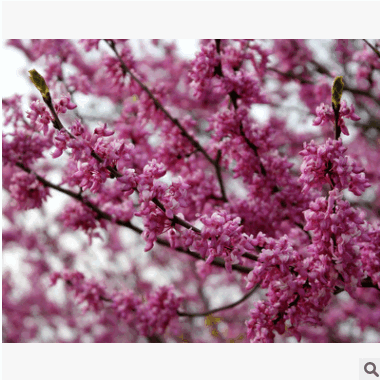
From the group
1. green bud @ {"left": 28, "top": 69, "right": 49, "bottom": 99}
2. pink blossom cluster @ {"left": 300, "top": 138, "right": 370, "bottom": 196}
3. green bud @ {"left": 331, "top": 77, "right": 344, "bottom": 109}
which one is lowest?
pink blossom cluster @ {"left": 300, "top": 138, "right": 370, "bottom": 196}

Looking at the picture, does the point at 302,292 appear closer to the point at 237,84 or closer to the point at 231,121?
the point at 231,121

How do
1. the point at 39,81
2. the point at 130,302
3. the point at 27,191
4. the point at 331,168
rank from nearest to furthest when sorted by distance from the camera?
1. the point at 39,81
2. the point at 331,168
3. the point at 27,191
4. the point at 130,302

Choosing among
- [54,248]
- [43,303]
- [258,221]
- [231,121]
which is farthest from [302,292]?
[43,303]

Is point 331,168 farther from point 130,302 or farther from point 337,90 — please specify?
point 130,302

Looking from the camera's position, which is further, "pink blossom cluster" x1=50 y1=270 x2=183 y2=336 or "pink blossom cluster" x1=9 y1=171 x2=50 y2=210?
"pink blossom cluster" x1=50 y1=270 x2=183 y2=336

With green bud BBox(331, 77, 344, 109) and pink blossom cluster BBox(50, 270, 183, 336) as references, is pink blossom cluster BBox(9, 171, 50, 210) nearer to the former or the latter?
pink blossom cluster BBox(50, 270, 183, 336)

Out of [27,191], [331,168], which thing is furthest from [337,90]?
[27,191]

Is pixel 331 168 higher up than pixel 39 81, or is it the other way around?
pixel 39 81

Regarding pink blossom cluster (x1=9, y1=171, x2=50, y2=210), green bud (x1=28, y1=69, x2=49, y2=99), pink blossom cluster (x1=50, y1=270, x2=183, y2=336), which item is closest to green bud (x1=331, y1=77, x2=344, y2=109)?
green bud (x1=28, y1=69, x2=49, y2=99)

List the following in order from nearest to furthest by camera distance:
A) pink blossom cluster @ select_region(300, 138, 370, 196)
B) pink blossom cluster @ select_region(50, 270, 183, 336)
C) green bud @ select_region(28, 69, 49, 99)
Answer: green bud @ select_region(28, 69, 49, 99) → pink blossom cluster @ select_region(300, 138, 370, 196) → pink blossom cluster @ select_region(50, 270, 183, 336)

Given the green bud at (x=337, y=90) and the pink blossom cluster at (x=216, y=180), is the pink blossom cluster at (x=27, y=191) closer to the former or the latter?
the pink blossom cluster at (x=216, y=180)

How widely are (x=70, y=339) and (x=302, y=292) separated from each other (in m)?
7.65

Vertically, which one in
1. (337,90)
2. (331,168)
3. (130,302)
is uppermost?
(337,90)

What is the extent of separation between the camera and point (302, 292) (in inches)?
77.7
